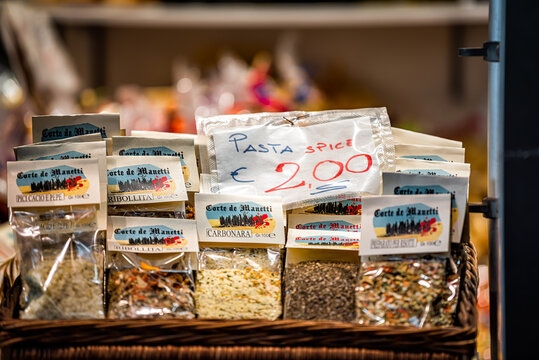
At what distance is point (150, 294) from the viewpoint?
0.88 m

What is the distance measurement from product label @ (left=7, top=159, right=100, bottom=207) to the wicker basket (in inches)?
7.5

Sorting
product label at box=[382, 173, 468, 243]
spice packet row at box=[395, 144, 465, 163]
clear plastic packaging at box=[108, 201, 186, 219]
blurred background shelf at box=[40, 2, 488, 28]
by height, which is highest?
blurred background shelf at box=[40, 2, 488, 28]

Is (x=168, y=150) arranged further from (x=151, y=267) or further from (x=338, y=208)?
(x=338, y=208)

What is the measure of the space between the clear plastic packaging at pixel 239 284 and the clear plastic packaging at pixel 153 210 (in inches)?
3.3

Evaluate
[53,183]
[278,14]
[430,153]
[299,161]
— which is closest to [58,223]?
[53,183]

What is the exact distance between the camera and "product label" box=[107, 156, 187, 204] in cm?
95

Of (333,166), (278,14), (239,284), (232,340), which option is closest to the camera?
(232,340)

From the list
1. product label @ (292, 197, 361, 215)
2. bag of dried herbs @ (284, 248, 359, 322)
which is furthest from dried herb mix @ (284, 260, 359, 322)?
product label @ (292, 197, 361, 215)

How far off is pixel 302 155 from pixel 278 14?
1.68 meters

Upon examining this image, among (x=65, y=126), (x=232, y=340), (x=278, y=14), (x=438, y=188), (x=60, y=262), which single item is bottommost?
(x=232, y=340)

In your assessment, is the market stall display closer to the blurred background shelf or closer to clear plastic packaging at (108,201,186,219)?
clear plastic packaging at (108,201,186,219)

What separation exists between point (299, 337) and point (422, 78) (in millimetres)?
2364

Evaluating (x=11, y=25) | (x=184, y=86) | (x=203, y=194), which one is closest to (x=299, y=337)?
(x=203, y=194)

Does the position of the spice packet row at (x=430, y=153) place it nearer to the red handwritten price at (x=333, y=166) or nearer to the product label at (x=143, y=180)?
the red handwritten price at (x=333, y=166)
